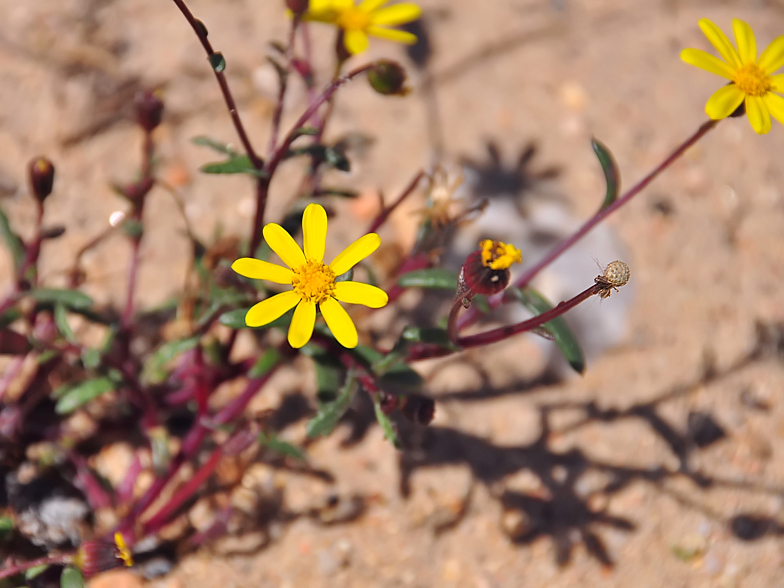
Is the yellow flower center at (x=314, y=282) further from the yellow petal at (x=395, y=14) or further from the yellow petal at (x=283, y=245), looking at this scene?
the yellow petal at (x=395, y=14)

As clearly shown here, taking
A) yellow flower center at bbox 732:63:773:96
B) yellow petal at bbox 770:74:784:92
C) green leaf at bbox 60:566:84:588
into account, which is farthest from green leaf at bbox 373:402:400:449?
yellow petal at bbox 770:74:784:92

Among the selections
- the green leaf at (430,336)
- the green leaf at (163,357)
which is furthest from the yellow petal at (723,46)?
the green leaf at (163,357)

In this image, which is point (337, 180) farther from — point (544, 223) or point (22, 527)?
point (22, 527)

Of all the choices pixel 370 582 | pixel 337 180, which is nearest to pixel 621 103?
pixel 337 180

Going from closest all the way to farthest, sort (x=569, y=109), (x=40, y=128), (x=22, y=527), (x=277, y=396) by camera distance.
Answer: (x=22, y=527)
(x=277, y=396)
(x=40, y=128)
(x=569, y=109)

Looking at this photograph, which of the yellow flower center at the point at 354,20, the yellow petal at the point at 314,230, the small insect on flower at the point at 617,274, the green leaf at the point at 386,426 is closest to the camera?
the small insect on flower at the point at 617,274

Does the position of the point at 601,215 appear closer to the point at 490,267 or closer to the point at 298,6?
the point at 490,267

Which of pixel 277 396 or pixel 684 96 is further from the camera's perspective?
pixel 684 96

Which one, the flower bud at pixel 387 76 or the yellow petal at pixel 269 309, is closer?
the yellow petal at pixel 269 309
